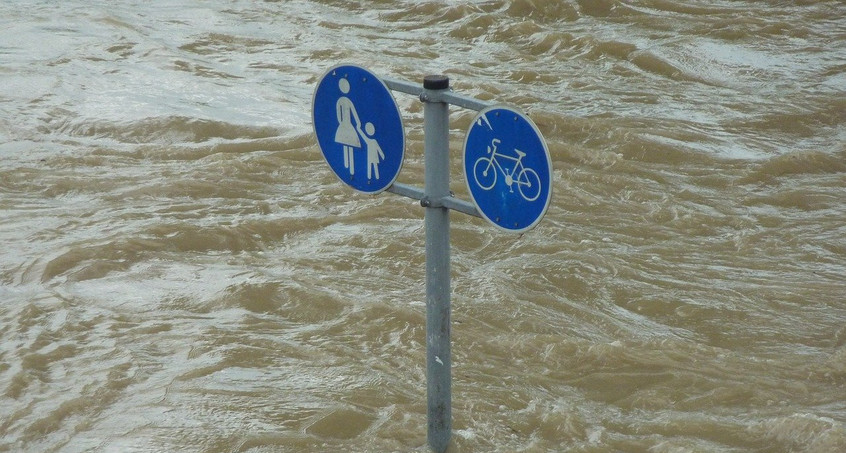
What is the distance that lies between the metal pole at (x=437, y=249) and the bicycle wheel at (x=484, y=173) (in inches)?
6.2

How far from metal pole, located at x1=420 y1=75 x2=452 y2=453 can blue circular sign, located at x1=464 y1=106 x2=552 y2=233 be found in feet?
0.40

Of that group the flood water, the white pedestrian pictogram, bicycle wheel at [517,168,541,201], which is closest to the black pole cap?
the white pedestrian pictogram

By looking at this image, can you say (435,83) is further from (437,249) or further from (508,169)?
(437,249)

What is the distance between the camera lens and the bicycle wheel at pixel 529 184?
8.07 feet

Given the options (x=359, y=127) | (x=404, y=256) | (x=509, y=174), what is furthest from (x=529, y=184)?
(x=404, y=256)

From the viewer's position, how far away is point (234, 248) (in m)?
4.95

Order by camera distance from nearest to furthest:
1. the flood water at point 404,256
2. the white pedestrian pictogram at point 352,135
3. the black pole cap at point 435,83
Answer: the black pole cap at point 435,83 < the white pedestrian pictogram at point 352,135 < the flood water at point 404,256

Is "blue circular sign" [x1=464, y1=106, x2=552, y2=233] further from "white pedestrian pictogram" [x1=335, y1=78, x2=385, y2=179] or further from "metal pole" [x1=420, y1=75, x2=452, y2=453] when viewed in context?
"white pedestrian pictogram" [x1=335, y1=78, x2=385, y2=179]

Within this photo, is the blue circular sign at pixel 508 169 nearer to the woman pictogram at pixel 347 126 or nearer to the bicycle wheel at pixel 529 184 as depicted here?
the bicycle wheel at pixel 529 184

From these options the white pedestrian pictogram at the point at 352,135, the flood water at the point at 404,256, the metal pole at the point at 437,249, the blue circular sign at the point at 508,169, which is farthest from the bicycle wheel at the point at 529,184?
the flood water at the point at 404,256

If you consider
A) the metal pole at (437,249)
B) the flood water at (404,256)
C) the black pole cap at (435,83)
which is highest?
the black pole cap at (435,83)

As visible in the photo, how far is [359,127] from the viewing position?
2764 mm

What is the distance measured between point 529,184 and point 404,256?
2.43 meters

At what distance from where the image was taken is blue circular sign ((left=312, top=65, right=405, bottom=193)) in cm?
269
